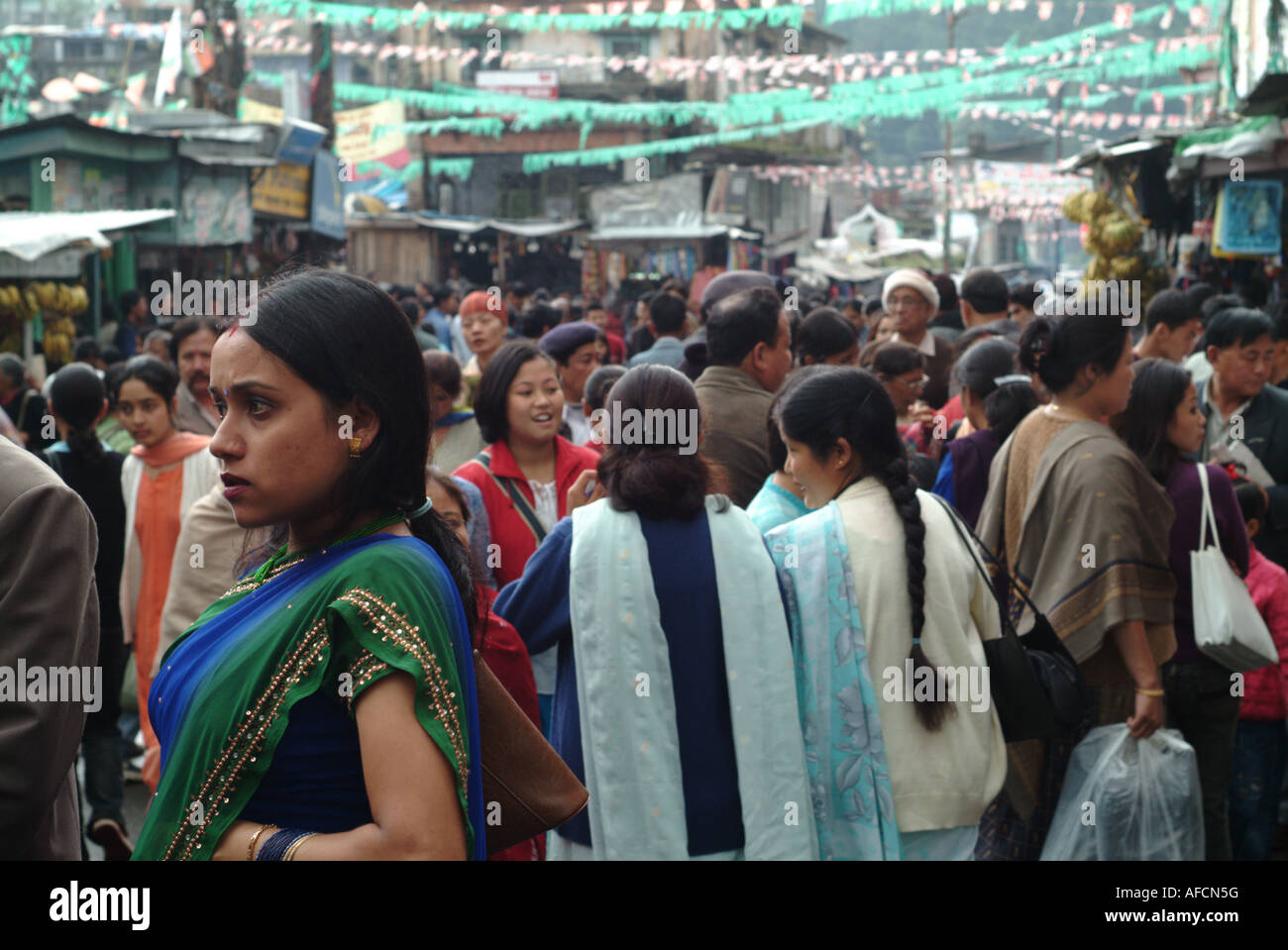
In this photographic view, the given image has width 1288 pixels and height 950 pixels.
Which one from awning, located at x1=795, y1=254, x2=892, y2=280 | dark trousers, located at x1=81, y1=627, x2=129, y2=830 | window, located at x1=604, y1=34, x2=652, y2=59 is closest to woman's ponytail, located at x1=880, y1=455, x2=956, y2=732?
dark trousers, located at x1=81, y1=627, x2=129, y2=830

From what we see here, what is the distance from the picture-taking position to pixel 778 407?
11.6ft

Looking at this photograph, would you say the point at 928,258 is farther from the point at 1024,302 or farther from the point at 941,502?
the point at 941,502

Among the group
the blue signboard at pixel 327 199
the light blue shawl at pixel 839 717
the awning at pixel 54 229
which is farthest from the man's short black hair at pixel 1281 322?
the blue signboard at pixel 327 199

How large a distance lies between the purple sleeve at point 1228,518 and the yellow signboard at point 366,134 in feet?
90.2

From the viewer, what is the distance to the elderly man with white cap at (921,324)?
7383 millimetres

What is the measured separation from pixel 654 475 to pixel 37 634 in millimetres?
1487

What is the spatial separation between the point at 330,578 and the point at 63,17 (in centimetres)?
5888

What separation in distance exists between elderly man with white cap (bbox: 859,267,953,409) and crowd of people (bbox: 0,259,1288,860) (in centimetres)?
56

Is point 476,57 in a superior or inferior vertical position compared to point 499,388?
superior

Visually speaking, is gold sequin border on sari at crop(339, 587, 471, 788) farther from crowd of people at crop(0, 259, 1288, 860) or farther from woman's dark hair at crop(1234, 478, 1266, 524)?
woman's dark hair at crop(1234, 478, 1266, 524)

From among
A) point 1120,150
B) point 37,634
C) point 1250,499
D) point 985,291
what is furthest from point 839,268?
point 37,634

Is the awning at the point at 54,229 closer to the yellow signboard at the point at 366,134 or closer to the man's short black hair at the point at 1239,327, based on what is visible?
the man's short black hair at the point at 1239,327

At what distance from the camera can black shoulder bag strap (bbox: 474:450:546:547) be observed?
455 cm

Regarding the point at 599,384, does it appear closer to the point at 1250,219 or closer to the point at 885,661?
the point at 885,661
